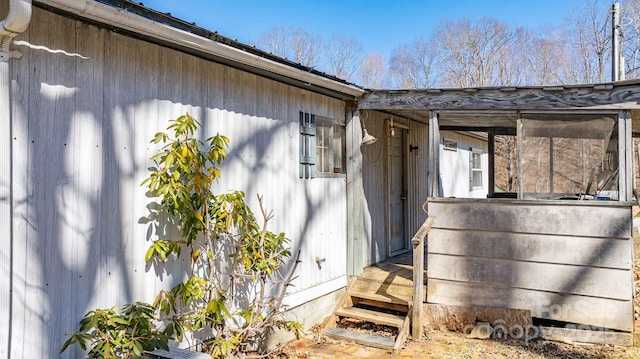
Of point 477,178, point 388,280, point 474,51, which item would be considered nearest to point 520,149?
point 388,280

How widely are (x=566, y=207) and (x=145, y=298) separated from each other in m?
4.28

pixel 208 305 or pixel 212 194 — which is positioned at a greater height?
pixel 212 194

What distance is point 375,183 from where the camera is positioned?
7.01 meters

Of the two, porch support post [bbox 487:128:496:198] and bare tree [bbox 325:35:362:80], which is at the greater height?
bare tree [bbox 325:35:362:80]

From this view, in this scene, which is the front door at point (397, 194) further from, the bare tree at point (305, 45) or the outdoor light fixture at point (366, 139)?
the bare tree at point (305, 45)

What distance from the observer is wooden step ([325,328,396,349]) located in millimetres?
5004

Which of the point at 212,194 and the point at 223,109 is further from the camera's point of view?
the point at 223,109

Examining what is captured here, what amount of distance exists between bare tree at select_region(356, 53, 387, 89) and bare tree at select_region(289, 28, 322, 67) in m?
3.18

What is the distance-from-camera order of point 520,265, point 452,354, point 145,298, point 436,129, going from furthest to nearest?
point 436,129, point 520,265, point 452,354, point 145,298

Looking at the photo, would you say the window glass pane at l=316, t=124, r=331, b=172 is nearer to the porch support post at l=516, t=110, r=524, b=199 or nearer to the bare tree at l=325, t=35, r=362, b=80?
the porch support post at l=516, t=110, r=524, b=199

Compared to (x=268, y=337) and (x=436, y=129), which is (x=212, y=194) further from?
(x=436, y=129)

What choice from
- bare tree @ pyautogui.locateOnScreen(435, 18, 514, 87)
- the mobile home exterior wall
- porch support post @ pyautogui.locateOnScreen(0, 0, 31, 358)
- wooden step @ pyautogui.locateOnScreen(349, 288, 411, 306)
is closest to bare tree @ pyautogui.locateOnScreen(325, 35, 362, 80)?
bare tree @ pyautogui.locateOnScreen(435, 18, 514, 87)

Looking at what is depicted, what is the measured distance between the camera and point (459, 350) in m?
4.85

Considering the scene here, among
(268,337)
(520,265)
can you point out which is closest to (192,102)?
(268,337)
